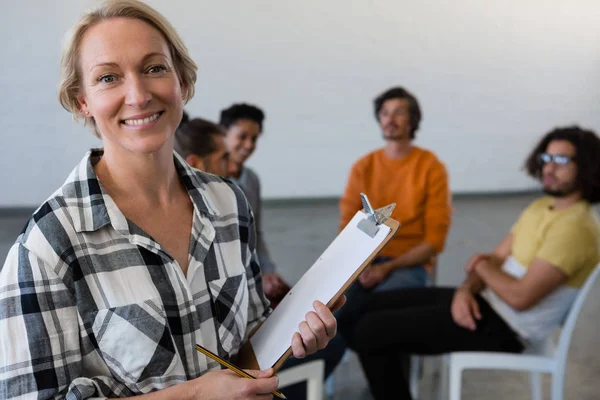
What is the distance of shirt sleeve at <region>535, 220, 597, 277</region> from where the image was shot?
2045 millimetres

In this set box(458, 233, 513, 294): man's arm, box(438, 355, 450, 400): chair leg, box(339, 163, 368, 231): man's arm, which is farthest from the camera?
box(339, 163, 368, 231): man's arm

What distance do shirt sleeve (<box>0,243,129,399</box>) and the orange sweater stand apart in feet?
6.88

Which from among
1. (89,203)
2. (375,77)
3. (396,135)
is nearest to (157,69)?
(89,203)

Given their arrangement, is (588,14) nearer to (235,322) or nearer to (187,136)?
(187,136)

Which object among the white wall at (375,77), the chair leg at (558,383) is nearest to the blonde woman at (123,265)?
the chair leg at (558,383)

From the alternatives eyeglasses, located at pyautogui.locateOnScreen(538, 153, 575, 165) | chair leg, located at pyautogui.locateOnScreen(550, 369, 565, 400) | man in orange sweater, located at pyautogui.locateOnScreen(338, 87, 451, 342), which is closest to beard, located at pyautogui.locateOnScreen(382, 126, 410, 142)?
man in orange sweater, located at pyautogui.locateOnScreen(338, 87, 451, 342)

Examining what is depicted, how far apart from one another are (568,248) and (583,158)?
1.52ft

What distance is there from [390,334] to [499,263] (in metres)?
0.61

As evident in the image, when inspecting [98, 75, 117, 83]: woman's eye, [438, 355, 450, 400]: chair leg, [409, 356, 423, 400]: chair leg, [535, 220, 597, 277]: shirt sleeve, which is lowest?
[438, 355, 450, 400]: chair leg

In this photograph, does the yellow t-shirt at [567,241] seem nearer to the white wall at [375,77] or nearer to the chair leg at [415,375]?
the chair leg at [415,375]

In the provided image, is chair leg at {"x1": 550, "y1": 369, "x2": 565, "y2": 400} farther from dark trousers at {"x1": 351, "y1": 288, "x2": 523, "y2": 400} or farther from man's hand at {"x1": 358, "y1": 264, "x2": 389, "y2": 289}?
man's hand at {"x1": 358, "y1": 264, "x2": 389, "y2": 289}

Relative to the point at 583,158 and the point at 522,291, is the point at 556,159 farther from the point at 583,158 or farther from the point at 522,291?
the point at 522,291

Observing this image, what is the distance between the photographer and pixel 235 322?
3.74 ft

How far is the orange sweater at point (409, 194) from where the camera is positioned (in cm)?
285
